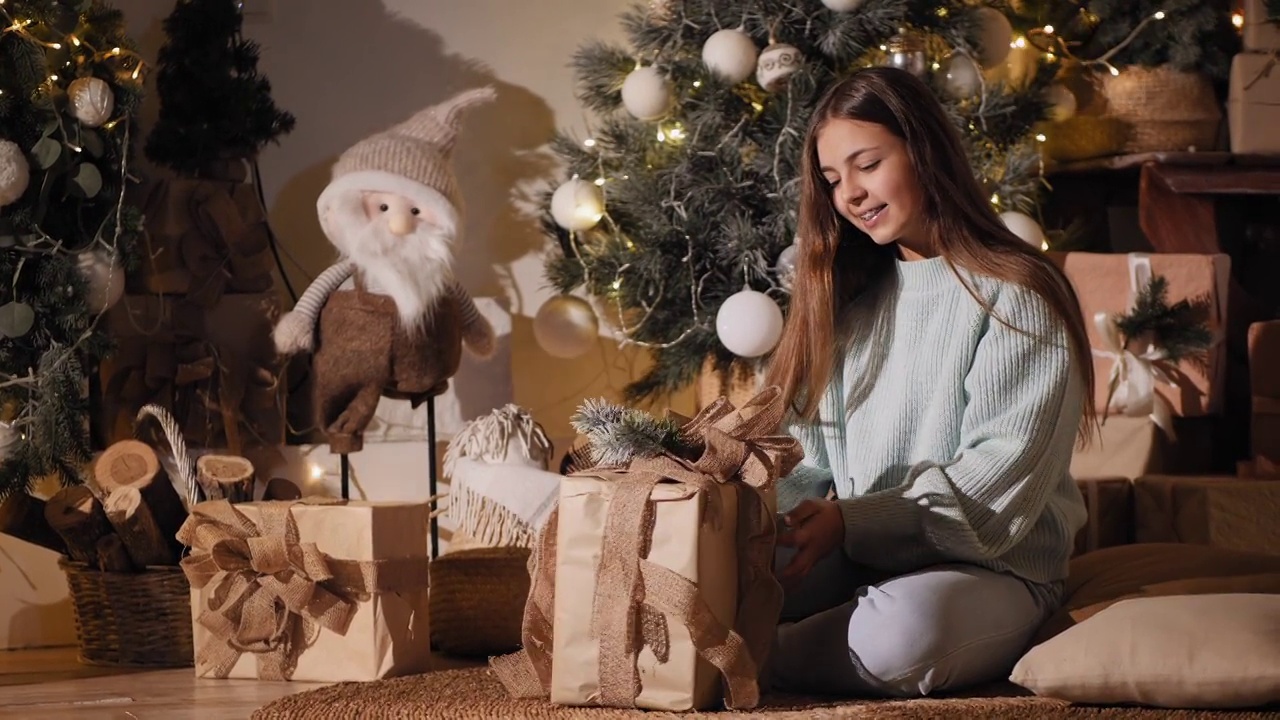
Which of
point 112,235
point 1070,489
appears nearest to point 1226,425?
point 1070,489

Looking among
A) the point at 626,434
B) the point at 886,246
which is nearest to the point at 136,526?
the point at 626,434

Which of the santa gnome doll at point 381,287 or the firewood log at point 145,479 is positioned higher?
the santa gnome doll at point 381,287

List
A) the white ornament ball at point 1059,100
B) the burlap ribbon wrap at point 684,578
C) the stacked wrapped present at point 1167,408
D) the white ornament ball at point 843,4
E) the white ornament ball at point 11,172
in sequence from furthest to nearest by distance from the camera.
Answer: the white ornament ball at point 1059,100 < the white ornament ball at point 843,4 < the stacked wrapped present at point 1167,408 < the white ornament ball at point 11,172 < the burlap ribbon wrap at point 684,578

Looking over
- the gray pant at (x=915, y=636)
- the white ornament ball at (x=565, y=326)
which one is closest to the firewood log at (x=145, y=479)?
the white ornament ball at (x=565, y=326)

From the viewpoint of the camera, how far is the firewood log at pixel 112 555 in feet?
7.04

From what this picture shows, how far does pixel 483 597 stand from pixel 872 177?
90 cm

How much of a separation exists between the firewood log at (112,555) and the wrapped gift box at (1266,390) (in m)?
1.89

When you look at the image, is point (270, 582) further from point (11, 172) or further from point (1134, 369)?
point (1134, 369)

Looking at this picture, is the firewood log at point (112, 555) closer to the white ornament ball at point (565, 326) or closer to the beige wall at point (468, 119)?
the beige wall at point (468, 119)

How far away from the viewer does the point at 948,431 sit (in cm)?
177

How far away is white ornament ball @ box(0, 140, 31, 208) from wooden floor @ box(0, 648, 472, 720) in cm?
71

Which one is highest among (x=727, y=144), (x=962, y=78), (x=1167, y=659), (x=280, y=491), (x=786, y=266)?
(x=962, y=78)

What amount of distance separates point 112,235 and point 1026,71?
66.4 inches

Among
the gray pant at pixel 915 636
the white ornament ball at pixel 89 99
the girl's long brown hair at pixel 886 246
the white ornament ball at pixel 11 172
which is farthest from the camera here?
the white ornament ball at pixel 89 99
